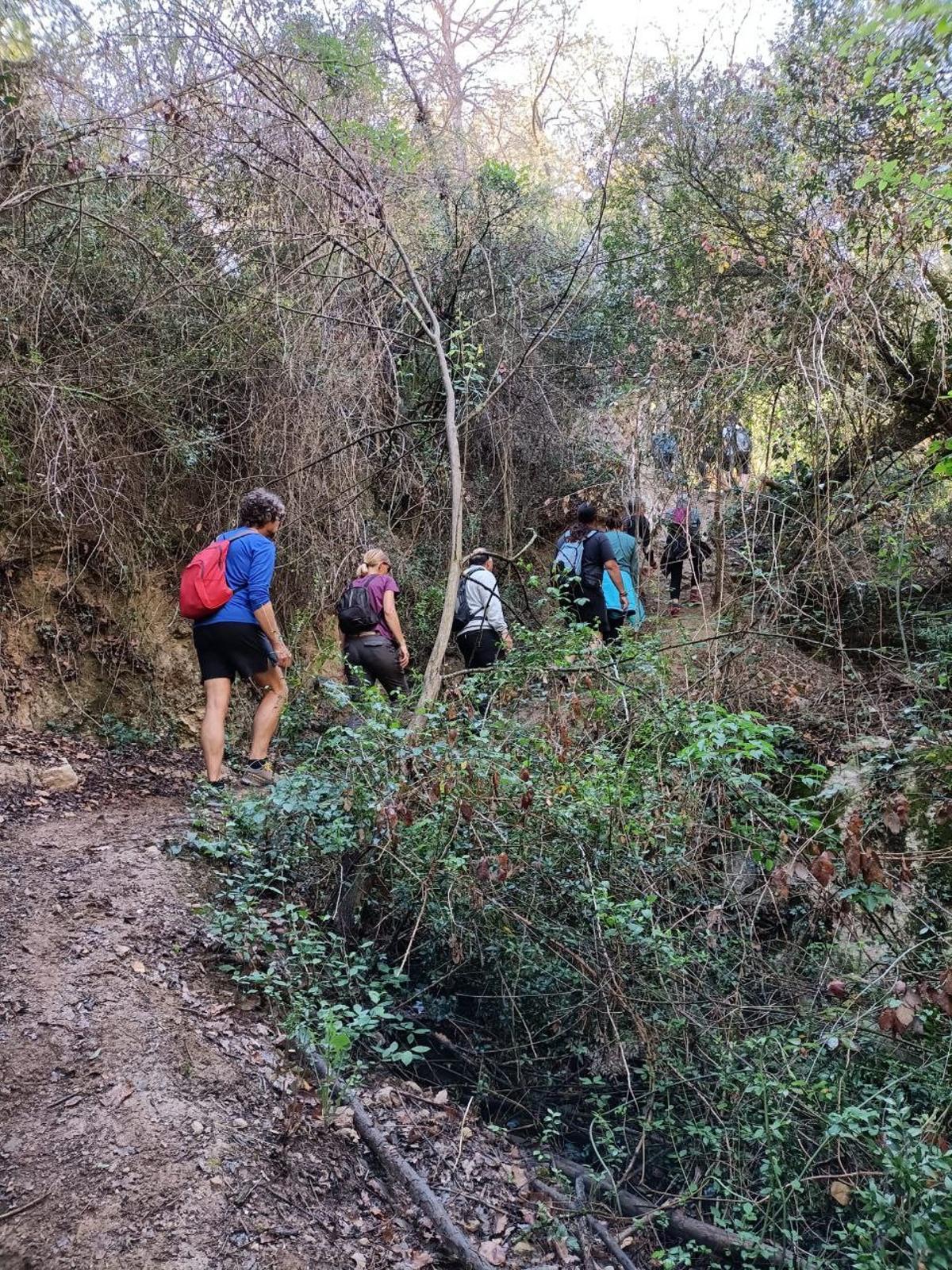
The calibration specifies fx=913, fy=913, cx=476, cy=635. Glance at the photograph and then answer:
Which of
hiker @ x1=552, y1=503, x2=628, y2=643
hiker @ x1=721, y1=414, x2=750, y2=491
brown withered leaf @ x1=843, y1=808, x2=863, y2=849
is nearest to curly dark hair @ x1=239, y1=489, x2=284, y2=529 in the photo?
hiker @ x1=552, y1=503, x2=628, y2=643

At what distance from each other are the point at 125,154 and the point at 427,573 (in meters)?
4.85

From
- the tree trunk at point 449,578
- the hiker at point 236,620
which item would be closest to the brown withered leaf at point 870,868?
the tree trunk at point 449,578

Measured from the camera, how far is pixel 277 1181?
3.01 meters

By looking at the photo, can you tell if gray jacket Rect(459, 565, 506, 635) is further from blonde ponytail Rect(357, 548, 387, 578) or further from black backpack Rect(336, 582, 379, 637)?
black backpack Rect(336, 582, 379, 637)

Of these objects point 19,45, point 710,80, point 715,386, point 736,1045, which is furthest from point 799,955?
point 710,80

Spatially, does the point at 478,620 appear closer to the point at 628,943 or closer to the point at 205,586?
the point at 205,586

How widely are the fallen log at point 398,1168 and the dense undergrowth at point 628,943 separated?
0.11m

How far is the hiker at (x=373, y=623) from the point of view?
6684 millimetres

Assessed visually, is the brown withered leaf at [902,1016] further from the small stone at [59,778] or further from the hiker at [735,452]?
the small stone at [59,778]

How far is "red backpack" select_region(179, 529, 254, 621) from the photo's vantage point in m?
5.29

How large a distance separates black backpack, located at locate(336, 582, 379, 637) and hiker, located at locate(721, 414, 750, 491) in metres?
2.66

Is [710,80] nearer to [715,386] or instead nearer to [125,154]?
[715,386]

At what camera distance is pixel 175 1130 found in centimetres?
301

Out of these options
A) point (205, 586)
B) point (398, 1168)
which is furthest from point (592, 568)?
point (398, 1168)
